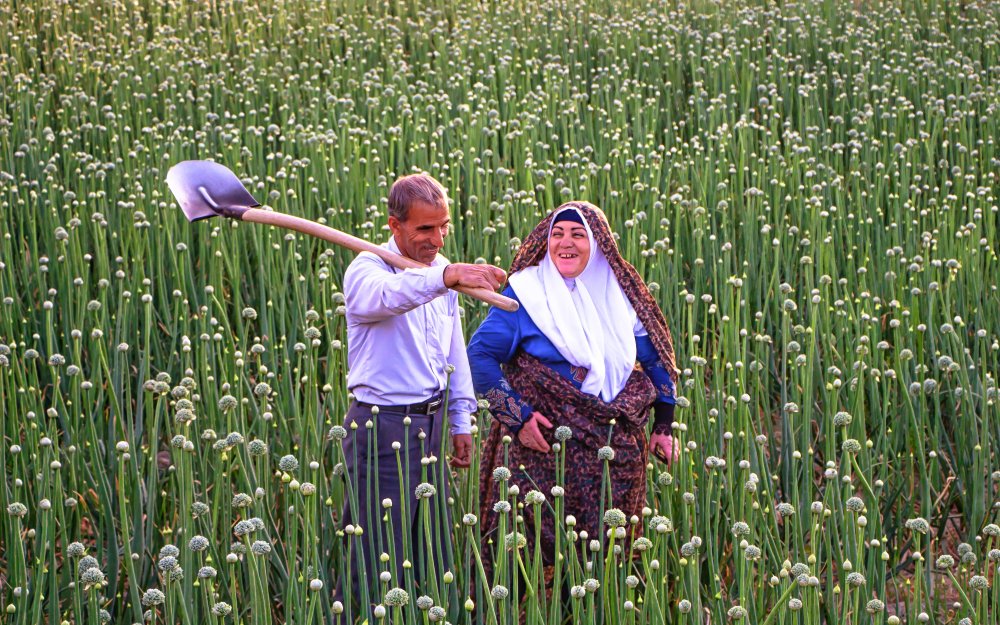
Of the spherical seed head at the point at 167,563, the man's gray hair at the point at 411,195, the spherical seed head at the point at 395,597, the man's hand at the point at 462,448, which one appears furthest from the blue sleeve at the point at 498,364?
the spherical seed head at the point at 167,563

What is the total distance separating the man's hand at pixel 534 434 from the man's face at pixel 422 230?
561 millimetres

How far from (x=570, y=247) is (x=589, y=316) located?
215 millimetres

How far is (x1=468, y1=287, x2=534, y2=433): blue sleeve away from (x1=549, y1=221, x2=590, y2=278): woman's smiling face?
0.59ft

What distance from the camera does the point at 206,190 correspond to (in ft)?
14.1

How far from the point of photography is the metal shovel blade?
13.9 feet

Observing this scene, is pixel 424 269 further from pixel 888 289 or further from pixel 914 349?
pixel 888 289

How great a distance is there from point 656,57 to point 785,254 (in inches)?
165

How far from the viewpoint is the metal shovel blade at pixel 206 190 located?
→ 13.9 ft

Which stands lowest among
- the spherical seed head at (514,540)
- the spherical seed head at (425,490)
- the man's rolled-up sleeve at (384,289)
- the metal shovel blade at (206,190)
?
the spherical seed head at (514,540)

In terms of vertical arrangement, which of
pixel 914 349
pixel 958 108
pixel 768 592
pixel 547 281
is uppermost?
pixel 958 108

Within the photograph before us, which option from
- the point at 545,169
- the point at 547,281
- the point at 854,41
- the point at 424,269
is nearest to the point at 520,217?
the point at 545,169

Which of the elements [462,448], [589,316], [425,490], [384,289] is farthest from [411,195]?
[425,490]

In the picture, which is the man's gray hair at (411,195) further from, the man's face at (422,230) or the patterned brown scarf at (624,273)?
the patterned brown scarf at (624,273)

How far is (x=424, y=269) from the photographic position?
11.2 feet
